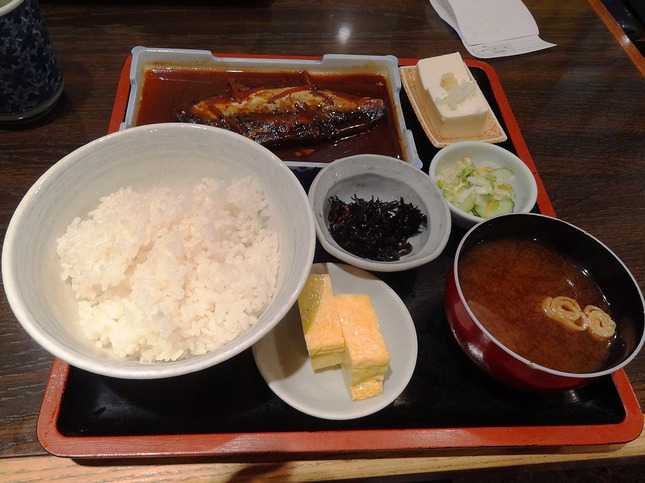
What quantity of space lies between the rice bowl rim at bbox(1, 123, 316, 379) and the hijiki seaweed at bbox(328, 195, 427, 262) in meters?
0.48

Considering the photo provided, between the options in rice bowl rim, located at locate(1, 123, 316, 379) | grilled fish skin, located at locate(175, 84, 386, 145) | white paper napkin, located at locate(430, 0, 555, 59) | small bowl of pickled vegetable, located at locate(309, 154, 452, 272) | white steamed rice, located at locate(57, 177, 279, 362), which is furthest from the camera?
white paper napkin, located at locate(430, 0, 555, 59)

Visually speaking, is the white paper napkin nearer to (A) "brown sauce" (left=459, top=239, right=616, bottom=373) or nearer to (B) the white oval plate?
(A) "brown sauce" (left=459, top=239, right=616, bottom=373)

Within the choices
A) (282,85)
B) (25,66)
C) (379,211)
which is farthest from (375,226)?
(25,66)

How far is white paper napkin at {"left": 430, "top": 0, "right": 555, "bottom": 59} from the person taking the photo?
294cm

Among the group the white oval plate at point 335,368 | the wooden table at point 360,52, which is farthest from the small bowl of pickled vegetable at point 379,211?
the wooden table at point 360,52

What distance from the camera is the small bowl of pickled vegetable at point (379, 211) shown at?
1.85 metres

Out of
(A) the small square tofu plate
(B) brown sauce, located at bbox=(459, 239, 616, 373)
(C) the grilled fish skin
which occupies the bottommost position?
(B) brown sauce, located at bbox=(459, 239, 616, 373)

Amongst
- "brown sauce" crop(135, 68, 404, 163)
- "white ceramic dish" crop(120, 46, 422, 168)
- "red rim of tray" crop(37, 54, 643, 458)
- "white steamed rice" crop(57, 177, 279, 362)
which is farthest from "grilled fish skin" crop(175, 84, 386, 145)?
"red rim of tray" crop(37, 54, 643, 458)

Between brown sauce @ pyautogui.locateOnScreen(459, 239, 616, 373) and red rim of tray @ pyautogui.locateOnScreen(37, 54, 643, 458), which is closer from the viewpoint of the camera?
red rim of tray @ pyautogui.locateOnScreen(37, 54, 643, 458)

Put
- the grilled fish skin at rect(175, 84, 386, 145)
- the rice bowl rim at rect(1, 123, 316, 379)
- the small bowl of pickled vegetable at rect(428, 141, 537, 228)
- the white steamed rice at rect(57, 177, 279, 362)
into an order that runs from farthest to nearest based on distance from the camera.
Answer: the grilled fish skin at rect(175, 84, 386, 145), the small bowl of pickled vegetable at rect(428, 141, 537, 228), the white steamed rice at rect(57, 177, 279, 362), the rice bowl rim at rect(1, 123, 316, 379)

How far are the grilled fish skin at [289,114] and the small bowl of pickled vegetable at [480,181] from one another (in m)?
0.49

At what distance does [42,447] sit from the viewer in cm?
142

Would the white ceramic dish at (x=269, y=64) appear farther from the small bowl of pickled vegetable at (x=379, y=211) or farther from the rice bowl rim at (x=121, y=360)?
the rice bowl rim at (x=121, y=360)

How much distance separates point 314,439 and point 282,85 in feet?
→ 5.97
